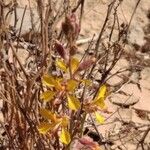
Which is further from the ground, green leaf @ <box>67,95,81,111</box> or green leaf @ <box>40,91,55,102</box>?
green leaf @ <box>40,91,55,102</box>

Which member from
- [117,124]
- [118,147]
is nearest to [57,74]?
[118,147]

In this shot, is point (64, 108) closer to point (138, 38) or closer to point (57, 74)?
point (57, 74)

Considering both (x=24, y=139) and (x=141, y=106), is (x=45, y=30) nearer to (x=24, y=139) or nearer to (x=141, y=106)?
(x=24, y=139)

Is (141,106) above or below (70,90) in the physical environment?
below

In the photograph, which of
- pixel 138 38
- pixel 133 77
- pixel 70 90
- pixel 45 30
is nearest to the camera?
pixel 70 90

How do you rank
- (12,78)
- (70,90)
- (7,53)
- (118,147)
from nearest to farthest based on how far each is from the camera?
(70,90)
(12,78)
(7,53)
(118,147)

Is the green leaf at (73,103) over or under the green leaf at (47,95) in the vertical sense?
under

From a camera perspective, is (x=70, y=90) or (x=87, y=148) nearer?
(x=70, y=90)

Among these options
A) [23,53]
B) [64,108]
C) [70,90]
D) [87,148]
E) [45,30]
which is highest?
[45,30]

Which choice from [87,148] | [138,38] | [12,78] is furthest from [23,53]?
[87,148]
